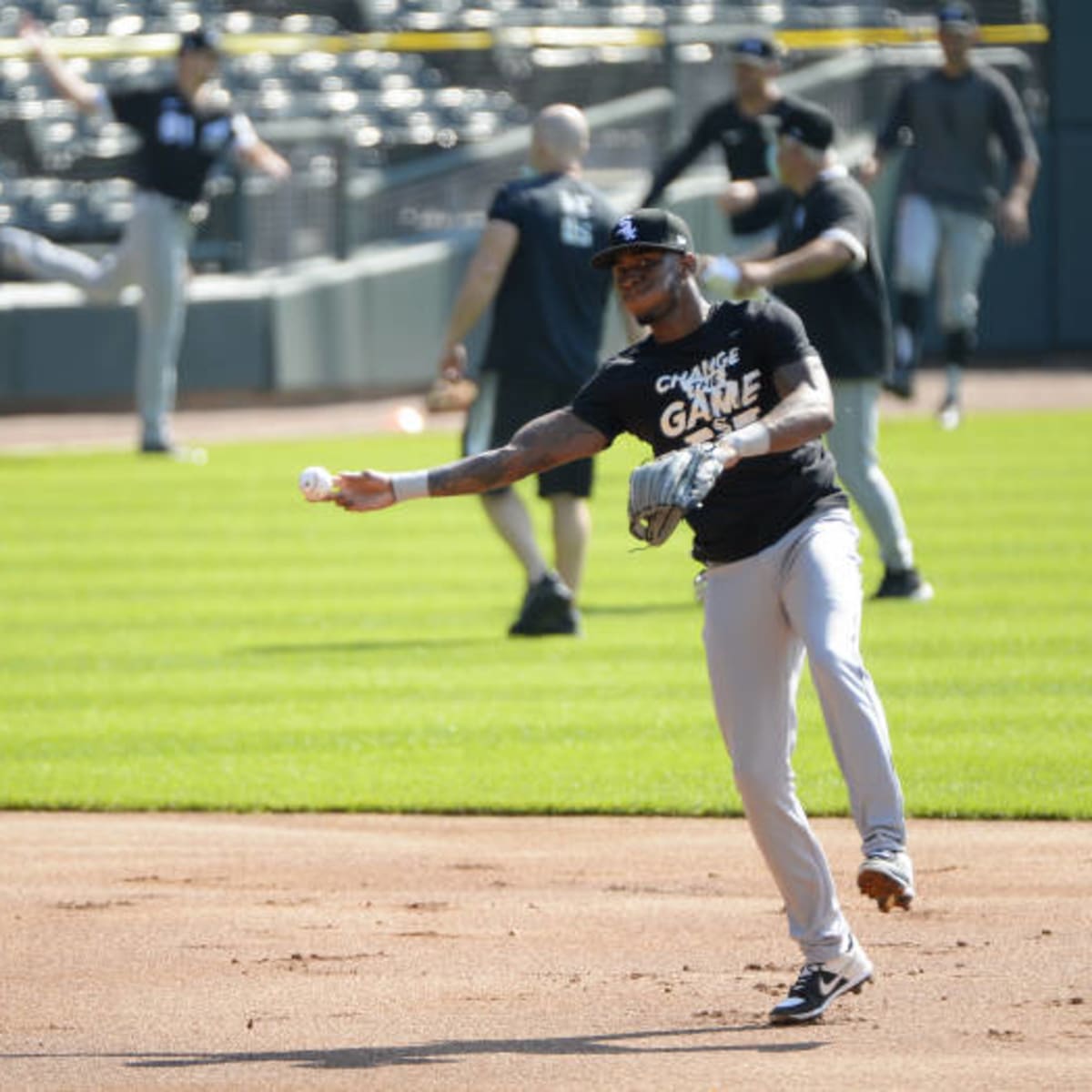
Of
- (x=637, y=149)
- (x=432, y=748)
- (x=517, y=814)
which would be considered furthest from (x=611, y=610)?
(x=637, y=149)

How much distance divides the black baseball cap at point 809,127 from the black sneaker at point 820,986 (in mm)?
5790

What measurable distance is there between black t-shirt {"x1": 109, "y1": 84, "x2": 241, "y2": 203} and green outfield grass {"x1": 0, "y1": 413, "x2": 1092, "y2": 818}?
79.9 inches

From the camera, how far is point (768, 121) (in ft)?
49.6

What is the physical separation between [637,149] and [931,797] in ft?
52.0

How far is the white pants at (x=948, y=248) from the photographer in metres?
18.8

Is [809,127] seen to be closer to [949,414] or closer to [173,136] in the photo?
[173,136]

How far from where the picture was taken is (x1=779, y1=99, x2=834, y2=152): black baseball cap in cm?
1131

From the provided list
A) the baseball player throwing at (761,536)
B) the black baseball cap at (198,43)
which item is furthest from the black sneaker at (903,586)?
the black baseball cap at (198,43)

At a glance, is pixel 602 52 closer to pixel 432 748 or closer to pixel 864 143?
pixel 864 143

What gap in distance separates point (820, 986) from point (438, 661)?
550cm

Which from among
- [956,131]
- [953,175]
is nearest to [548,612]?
[953,175]

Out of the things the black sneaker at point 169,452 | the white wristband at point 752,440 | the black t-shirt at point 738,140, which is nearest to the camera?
the white wristband at point 752,440

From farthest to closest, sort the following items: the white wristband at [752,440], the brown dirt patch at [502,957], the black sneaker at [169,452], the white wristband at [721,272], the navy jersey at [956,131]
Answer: the black sneaker at [169,452] → the navy jersey at [956,131] → the white wristband at [721,272] → the white wristband at [752,440] → the brown dirt patch at [502,957]

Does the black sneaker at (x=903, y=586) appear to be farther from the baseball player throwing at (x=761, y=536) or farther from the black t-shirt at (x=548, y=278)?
the baseball player throwing at (x=761, y=536)
